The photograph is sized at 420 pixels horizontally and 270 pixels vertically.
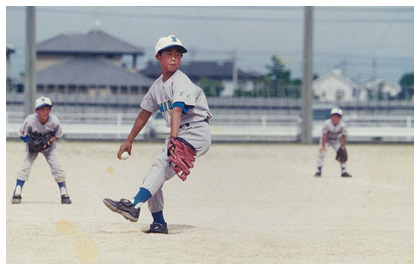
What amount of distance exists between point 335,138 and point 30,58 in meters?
12.9

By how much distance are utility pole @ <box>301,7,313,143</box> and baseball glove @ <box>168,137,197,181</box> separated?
19.4 meters

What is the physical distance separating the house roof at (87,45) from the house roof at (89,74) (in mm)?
1008

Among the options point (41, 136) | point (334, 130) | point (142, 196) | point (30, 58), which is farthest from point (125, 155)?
point (30, 58)

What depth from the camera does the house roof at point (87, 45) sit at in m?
50.3

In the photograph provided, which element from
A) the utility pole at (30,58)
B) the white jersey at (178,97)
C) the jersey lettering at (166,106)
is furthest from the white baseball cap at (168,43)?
the utility pole at (30,58)

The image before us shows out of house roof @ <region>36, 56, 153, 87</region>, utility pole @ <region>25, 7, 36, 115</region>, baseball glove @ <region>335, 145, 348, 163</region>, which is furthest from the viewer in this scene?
house roof @ <region>36, 56, 153, 87</region>

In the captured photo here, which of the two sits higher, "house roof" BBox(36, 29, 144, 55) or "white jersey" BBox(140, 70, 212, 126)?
"house roof" BBox(36, 29, 144, 55)

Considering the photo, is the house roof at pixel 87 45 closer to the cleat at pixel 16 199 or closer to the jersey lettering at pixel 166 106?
the cleat at pixel 16 199

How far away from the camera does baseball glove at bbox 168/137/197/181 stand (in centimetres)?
675

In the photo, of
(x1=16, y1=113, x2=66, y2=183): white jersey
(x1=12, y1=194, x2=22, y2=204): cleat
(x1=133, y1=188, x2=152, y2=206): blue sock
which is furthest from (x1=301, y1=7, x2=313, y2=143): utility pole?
(x1=133, y1=188, x2=152, y2=206): blue sock

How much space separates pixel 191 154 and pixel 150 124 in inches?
916

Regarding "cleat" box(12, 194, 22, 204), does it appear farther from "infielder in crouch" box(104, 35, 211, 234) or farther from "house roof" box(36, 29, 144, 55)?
"house roof" box(36, 29, 144, 55)

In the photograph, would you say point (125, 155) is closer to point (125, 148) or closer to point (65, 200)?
point (125, 148)

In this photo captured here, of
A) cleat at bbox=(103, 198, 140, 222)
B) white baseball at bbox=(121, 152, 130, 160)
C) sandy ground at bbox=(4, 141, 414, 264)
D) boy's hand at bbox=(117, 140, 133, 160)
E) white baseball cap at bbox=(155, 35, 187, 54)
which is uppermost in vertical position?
white baseball cap at bbox=(155, 35, 187, 54)
